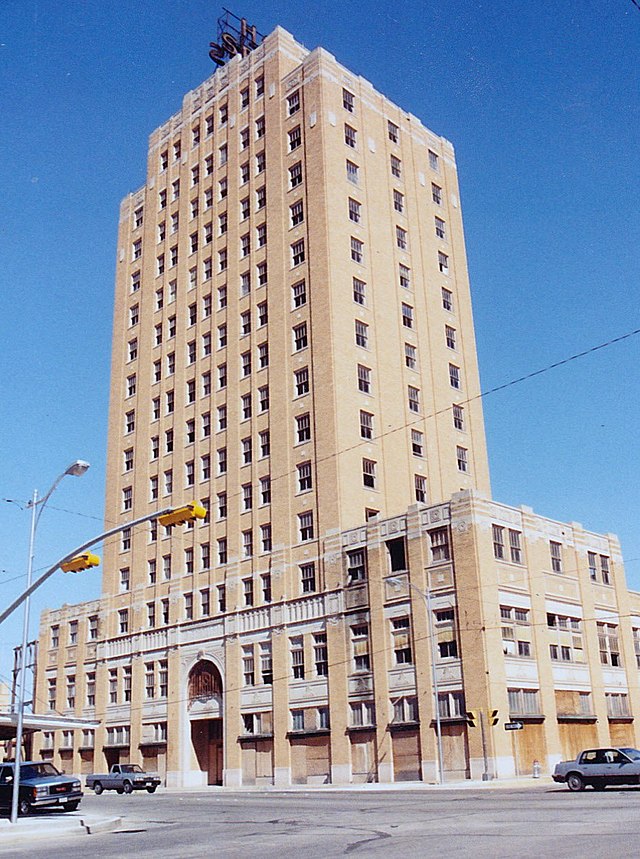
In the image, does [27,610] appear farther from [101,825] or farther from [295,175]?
[295,175]

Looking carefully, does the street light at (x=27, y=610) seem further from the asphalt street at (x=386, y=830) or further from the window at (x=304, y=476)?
the window at (x=304, y=476)

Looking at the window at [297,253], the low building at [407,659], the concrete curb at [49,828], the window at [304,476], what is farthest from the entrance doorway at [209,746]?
the concrete curb at [49,828]

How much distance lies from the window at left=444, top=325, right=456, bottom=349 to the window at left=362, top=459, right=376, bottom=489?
16.5 metres

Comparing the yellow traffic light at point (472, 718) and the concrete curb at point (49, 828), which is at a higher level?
the yellow traffic light at point (472, 718)

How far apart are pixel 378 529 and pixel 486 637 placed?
9990 mm

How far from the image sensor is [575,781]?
34.5 meters

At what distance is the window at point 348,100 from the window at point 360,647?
43025 mm

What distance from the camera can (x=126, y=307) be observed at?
83.9 meters

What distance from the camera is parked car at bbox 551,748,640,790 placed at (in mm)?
33281

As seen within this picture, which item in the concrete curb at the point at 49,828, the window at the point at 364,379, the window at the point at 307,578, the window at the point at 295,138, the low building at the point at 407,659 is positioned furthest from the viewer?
the window at the point at 295,138

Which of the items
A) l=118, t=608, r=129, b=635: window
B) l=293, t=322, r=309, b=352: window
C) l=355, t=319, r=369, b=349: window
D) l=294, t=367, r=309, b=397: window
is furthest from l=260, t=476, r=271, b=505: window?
l=118, t=608, r=129, b=635: window

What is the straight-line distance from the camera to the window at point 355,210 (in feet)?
227

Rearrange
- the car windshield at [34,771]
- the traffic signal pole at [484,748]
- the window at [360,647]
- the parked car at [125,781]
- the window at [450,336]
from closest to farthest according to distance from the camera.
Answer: the car windshield at [34,771] < the traffic signal pole at [484,748] < the parked car at [125,781] < the window at [360,647] < the window at [450,336]

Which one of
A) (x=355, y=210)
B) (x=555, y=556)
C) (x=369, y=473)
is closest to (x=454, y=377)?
(x=369, y=473)
